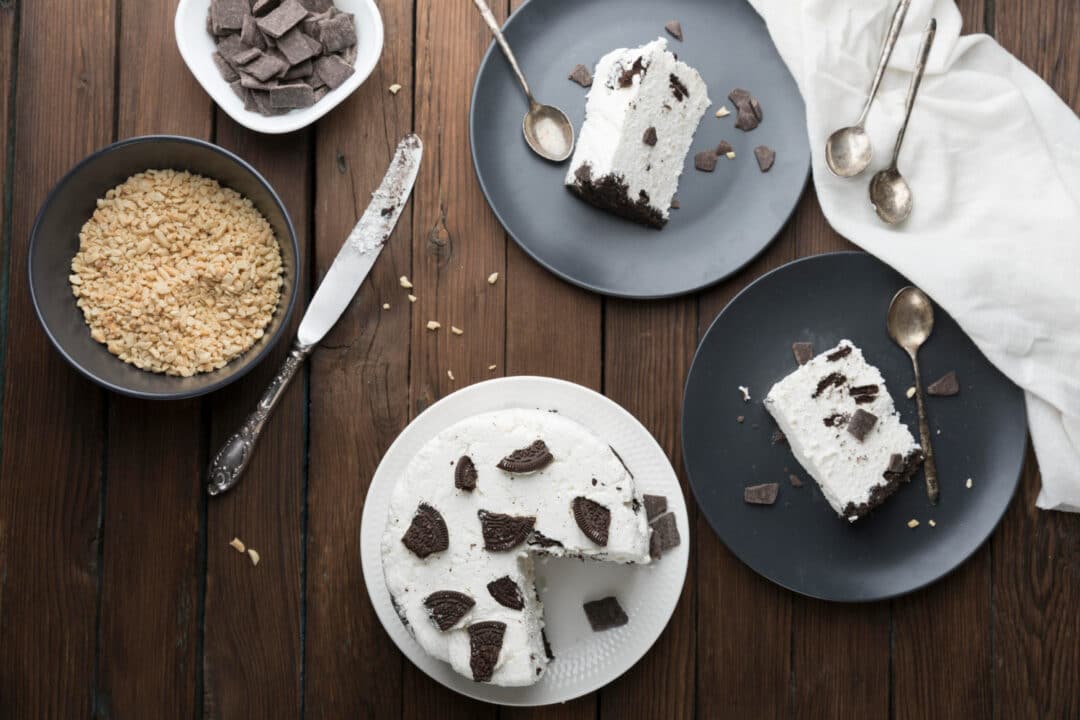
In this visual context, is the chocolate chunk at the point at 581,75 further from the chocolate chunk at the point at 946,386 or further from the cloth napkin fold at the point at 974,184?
the chocolate chunk at the point at 946,386

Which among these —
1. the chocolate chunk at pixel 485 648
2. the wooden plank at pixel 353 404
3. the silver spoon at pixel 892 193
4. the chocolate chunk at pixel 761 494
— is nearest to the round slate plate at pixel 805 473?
the chocolate chunk at pixel 761 494

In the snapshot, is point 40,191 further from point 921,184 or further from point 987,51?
point 987,51

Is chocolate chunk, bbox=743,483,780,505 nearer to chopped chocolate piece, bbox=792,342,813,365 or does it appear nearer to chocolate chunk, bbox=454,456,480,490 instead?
chopped chocolate piece, bbox=792,342,813,365

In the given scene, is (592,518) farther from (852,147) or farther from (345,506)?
(852,147)

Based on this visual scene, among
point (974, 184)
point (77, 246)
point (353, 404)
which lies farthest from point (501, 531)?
point (974, 184)

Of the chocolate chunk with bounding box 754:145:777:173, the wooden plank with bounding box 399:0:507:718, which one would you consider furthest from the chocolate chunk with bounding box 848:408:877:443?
the wooden plank with bounding box 399:0:507:718
